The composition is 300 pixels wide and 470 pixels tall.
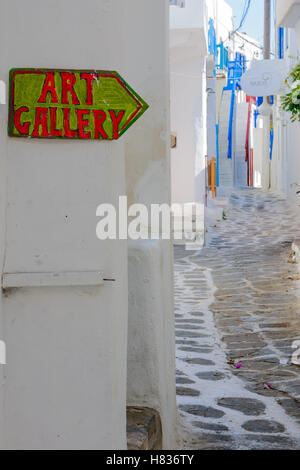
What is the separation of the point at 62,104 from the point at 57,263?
0.56 m

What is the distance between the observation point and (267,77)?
1592 centimetres

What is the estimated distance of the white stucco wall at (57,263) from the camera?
2.26m

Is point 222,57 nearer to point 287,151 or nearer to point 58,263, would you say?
point 287,151

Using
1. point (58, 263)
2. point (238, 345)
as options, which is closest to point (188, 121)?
point (238, 345)

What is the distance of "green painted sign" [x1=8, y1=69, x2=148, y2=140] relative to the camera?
225 centimetres

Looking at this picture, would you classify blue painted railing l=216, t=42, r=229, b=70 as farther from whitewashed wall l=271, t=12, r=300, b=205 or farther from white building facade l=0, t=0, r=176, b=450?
white building facade l=0, t=0, r=176, b=450

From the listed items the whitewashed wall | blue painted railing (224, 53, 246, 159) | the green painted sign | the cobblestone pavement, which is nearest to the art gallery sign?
the whitewashed wall

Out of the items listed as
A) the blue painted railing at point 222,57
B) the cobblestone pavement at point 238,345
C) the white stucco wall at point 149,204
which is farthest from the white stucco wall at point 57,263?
the blue painted railing at point 222,57

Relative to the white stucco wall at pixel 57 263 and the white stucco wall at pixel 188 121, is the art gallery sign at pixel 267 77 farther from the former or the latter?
the white stucco wall at pixel 57 263

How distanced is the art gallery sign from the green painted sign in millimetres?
14016

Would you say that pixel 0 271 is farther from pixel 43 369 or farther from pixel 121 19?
pixel 121 19

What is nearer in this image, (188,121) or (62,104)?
(62,104)

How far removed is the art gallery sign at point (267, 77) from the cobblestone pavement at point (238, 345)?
5057mm

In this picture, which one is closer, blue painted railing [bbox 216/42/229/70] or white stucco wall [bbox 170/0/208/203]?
white stucco wall [bbox 170/0/208/203]
